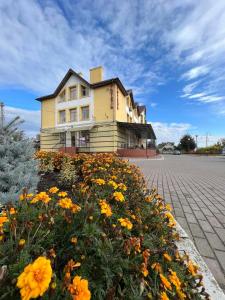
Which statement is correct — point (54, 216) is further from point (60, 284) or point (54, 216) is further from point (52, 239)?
point (60, 284)

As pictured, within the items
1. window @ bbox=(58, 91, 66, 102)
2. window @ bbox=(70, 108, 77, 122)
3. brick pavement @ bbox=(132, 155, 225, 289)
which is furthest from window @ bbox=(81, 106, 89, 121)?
brick pavement @ bbox=(132, 155, 225, 289)

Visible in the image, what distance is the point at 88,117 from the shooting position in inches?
861

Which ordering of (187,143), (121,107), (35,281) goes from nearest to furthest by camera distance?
(35,281) → (121,107) → (187,143)

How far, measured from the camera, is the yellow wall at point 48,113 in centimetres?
2410

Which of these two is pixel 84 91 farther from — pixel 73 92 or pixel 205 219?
pixel 205 219

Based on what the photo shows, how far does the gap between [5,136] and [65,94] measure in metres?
21.7

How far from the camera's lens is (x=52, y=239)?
51.4 inches

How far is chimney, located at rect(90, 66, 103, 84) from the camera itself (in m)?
22.2

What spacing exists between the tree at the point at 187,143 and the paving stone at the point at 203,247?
71.9 meters

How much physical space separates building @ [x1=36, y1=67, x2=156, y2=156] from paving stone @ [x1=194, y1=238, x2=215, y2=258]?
Answer: 16870mm

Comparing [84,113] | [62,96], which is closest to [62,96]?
[62,96]

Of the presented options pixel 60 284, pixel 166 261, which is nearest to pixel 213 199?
pixel 166 261

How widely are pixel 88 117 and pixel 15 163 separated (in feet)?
63.1

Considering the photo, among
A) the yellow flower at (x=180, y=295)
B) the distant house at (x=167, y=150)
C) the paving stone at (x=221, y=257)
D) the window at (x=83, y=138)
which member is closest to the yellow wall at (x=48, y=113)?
the window at (x=83, y=138)
